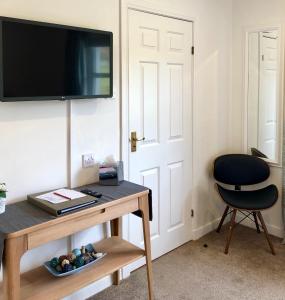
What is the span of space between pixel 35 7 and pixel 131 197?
125 cm

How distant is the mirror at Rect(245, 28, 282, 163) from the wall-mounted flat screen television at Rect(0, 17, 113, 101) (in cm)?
172

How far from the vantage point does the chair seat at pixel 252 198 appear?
9.68 ft

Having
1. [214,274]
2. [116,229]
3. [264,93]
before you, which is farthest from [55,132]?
[264,93]

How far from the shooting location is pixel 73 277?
6.67ft

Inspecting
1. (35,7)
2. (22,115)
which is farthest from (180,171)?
(35,7)

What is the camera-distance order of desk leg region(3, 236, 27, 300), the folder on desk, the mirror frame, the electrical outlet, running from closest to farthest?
desk leg region(3, 236, 27, 300)
the folder on desk
the electrical outlet
the mirror frame

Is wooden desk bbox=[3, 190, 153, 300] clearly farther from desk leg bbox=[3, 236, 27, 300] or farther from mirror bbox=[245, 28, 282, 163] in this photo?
mirror bbox=[245, 28, 282, 163]

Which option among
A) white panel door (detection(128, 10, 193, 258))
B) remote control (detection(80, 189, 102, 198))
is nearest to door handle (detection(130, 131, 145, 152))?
white panel door (detection(128, 10, 193, 258))

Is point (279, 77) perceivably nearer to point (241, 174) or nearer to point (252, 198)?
point (241, 174)

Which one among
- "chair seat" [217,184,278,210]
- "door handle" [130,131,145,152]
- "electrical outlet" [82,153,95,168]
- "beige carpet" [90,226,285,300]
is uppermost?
"door handle" [130,131,145,152]

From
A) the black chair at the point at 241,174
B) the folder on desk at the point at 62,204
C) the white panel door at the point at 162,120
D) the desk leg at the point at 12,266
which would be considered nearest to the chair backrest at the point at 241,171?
the black chair at the point at 241,174

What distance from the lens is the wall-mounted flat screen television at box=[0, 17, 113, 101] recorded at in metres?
1.84

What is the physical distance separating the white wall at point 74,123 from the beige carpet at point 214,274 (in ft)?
0.95

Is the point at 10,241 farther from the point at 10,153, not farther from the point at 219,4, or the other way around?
the point at 219,4
